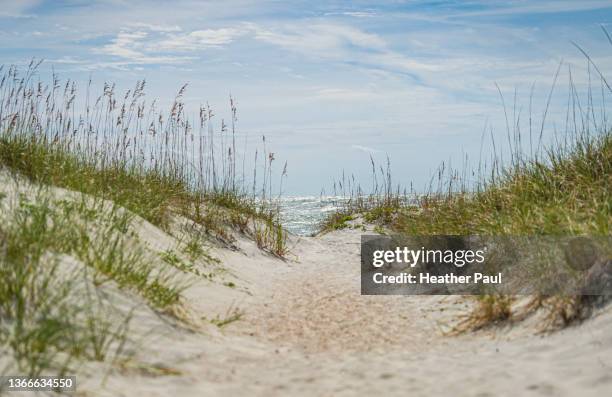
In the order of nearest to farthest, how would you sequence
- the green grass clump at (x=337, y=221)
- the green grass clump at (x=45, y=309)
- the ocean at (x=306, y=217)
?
the green grass clump at (x=45, y=309), the green grass clump at (x=337, y=221), the ocean at (x=306, y=217)

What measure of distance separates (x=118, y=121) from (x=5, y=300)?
5334mm

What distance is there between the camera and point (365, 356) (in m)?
4.36

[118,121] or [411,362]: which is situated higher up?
[118,121]

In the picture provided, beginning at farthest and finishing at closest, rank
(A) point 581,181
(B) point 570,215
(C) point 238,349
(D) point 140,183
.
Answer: (D) point 140,183, (A) point 581,181, (B) point 570,215, (C) point 238,349

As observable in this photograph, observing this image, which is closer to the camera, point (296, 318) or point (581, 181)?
point (296, 318)

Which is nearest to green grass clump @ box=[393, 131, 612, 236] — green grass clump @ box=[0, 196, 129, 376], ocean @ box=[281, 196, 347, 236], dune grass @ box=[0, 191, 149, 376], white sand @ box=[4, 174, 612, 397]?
white sand @ box=[4, 174, 612, 397]

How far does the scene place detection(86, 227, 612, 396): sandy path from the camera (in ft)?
11.3

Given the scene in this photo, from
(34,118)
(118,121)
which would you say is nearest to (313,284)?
(118,121)

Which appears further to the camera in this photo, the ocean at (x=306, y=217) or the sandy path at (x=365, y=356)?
the ocean at (x=306, y=217)

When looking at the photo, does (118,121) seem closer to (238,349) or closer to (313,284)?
(313,284)

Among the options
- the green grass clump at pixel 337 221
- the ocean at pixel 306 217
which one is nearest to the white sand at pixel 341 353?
the green grass clump at pixel 337 221

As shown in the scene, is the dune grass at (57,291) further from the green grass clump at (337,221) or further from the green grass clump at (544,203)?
the green grass clump at (337,221)

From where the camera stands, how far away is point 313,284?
7.46m

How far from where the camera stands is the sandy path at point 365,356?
3443mm
